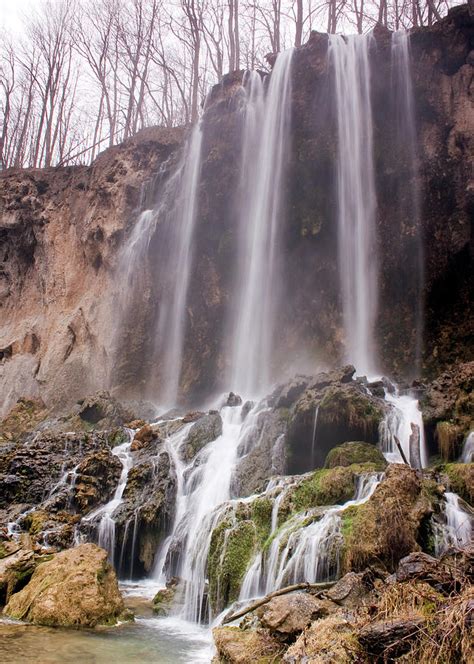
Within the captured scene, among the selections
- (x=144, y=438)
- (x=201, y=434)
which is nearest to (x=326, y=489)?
(x=201, y=434)

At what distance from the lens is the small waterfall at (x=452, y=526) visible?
708 cm

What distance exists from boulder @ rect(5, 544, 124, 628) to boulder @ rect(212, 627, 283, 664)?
2.43 meters

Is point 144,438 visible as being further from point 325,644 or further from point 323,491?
point 325,644

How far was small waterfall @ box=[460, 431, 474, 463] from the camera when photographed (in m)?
10.5

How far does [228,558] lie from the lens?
27.1 ft

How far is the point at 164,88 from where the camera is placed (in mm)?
36688

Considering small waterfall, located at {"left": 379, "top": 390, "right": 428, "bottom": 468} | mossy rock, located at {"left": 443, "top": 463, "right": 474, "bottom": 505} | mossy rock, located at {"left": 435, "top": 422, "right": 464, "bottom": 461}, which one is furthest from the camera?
small waterfall, located at {"left": 379, "top": 390, "right": 428, "bottom": 468}

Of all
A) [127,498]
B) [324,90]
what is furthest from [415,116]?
[127,498]

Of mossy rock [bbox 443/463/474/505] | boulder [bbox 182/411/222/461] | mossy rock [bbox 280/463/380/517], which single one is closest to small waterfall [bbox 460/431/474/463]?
mossy rock [bbox 443/463/474/505]

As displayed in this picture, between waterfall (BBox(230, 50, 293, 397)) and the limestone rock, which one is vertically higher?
waterfall (BBox(230, 50, 293, 397))

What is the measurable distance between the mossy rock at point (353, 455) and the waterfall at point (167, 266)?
12197mm

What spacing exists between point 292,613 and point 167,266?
19653 millimetres

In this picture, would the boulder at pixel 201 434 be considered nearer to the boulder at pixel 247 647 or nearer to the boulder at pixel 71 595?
the boulder at pixel 71 595

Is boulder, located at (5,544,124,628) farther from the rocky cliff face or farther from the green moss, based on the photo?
the rocky cliff face
